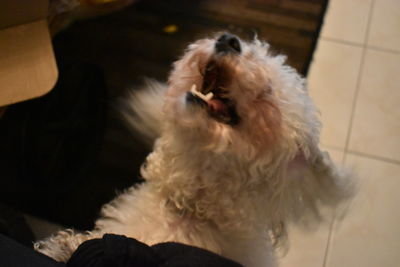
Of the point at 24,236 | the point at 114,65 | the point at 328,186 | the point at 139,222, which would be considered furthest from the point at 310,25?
the point at 24,236

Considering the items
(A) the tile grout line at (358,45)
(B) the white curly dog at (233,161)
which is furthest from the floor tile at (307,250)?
(A) the tile grout line at (358,45)

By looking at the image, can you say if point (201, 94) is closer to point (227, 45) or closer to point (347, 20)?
point (227, 45)

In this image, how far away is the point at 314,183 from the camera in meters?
0.83

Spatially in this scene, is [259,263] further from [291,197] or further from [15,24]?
[15,24]

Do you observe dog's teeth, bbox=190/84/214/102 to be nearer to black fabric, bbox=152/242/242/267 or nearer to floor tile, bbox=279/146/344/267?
black fabric, bbox=152/242/242/267

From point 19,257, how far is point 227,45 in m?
0.51

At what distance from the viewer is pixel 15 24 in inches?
33.6

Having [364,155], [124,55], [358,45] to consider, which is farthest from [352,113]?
[124,55]

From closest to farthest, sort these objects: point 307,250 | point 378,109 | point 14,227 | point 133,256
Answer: point 133,256 → point 14,227 → point 307,250 → point 378,109

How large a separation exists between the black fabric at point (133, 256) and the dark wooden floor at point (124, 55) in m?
0.73

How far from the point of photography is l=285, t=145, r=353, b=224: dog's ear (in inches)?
31.6

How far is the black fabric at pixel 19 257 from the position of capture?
2.17 feet

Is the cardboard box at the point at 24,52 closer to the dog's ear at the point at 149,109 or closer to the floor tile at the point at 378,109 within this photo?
the dog's ear at the point at 149,109

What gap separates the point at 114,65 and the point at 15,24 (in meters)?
0.83
